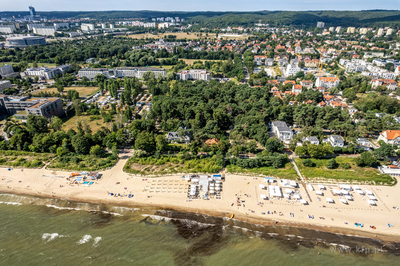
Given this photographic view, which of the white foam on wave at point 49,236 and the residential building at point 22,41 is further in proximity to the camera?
the residential building at point 22,41

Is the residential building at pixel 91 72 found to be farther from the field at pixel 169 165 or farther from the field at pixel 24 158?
the field at pixel 169 165

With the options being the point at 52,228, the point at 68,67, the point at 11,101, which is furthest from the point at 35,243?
the point at 68,67

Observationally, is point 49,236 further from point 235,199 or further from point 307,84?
point 307,84

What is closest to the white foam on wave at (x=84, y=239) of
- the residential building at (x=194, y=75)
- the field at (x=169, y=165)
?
the field at (x=169, y=165)

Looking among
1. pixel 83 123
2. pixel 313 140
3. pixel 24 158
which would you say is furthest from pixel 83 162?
pixel 313 140

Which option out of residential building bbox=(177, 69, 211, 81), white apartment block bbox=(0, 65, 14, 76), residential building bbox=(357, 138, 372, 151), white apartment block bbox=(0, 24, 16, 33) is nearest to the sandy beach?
residential building bbox=(357, 138, 372, 151)

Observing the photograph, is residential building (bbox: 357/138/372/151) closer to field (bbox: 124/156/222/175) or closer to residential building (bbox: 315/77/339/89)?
field (bbox: 124/156/222/175)
